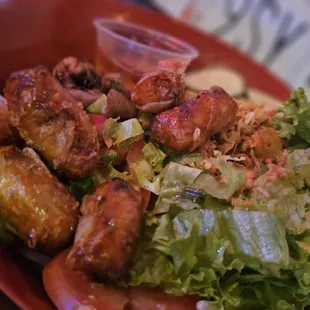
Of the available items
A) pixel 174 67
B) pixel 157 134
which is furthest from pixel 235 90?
pixel 157 134

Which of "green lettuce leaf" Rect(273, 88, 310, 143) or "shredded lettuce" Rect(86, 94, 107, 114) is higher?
"green lettuce leaf" Rect(273, 88, 310, 143)

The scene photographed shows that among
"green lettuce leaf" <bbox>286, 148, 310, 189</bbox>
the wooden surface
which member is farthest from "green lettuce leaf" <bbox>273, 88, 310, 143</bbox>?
the wooden surface

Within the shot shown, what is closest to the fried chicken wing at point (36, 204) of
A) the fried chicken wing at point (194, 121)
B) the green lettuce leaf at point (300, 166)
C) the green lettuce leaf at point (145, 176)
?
the green lettuce leaf at point (145, 176)

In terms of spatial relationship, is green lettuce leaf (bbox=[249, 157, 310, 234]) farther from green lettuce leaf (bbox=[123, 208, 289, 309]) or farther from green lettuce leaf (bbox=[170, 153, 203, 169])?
green lettuce leaf (bbox=[170, 153, 203, 169])

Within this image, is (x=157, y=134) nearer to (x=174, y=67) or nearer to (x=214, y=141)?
(x=214, y=141)

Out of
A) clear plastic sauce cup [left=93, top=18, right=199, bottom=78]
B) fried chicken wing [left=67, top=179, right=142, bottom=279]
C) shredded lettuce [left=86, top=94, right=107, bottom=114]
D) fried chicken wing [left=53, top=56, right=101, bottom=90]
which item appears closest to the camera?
fried chicken wing [left=67, top=179, right=142, bottom=279]

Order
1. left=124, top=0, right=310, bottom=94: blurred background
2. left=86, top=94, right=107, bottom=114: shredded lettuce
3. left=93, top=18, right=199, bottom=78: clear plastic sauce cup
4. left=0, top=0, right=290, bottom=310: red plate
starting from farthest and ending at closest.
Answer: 1. left=124, top=0, right=310, bottom=94: blurred background
2. left=0, top=0, right=290, bottom=310: red plate
3. left=93, top=18, right=199, bottom=78: clear plastic sauce cup
4. left=86, top=94, right=107, bottom=114: shredded lettuce

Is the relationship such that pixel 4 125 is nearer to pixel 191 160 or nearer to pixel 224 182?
pixel 191 160
